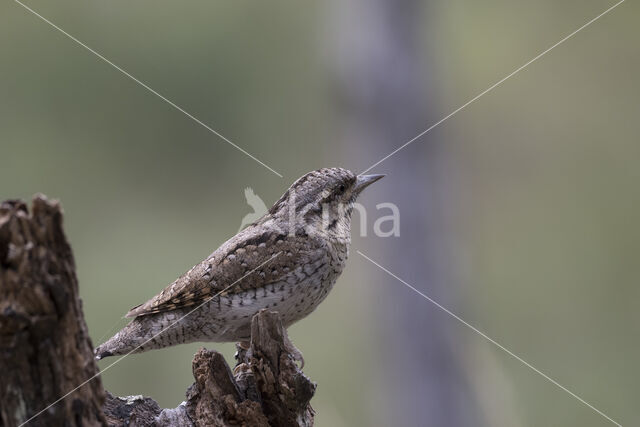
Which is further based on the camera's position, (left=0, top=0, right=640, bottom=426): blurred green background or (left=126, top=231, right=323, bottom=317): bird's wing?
(left=0, top=0, right=640, bottom=426): blurred green background

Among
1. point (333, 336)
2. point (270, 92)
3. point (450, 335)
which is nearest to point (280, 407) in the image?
point (450, 335)

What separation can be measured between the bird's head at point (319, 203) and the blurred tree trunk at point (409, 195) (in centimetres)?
298

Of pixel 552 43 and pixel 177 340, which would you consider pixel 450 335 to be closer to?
pixel 177 340

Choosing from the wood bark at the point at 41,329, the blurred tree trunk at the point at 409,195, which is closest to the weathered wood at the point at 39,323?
the wood bark at the point at 41,329

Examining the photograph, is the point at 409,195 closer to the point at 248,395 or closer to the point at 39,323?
the point at 248,395

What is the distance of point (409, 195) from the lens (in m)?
7.47

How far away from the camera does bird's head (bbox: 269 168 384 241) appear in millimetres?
4195

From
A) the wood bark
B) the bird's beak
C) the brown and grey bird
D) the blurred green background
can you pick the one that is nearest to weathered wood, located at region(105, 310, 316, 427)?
the brown and grey bird

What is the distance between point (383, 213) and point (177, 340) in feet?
13.0

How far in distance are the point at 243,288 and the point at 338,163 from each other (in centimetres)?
503

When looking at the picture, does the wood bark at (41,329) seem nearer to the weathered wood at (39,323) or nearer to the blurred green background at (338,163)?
the weathered wood at (39,323)

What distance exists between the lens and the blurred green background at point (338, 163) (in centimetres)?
898

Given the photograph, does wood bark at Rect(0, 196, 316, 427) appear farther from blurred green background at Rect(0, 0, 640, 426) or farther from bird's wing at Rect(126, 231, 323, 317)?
blurred green background at Rect(0, 0, 640, 426)

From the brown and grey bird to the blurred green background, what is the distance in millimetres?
3908
